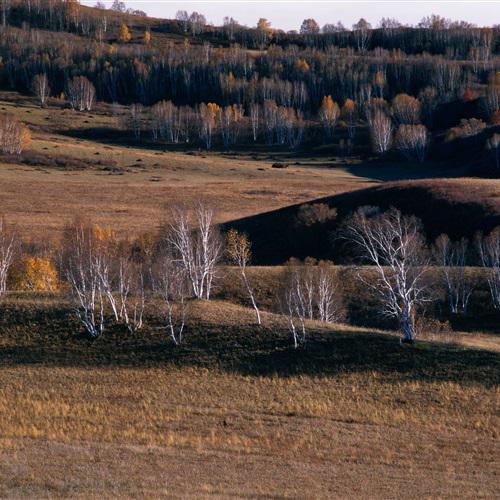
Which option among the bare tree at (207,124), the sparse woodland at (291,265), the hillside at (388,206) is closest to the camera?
the sparse woodland at (291,265)

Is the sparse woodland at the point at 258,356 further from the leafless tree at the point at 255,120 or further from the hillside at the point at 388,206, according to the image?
the leafless tree at the point at 255,120

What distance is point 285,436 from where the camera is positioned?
87.9ft

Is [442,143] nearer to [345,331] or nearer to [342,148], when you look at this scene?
[342,148]

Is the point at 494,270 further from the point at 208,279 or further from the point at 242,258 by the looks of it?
the point at 208,279

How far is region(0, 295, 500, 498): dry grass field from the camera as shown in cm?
2088

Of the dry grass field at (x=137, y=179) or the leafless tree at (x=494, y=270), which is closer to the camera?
the leafless tree at (x=494, y=270)

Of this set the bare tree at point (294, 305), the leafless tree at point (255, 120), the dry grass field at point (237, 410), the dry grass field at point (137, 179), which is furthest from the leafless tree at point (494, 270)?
the leafless tree at point (255, 120)

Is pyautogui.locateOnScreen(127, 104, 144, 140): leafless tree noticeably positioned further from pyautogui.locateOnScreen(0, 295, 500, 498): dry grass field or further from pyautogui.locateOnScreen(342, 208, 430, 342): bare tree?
pyautogui.locateOnScreen(0, 295, 500, 498): dry grass field

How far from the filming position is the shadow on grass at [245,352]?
36.6m

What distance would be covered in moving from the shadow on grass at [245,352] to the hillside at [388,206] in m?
31.4

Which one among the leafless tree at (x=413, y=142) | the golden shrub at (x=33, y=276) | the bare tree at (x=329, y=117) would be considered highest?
the bare tree at (x=329, y=117)

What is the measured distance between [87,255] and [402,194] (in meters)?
46.3

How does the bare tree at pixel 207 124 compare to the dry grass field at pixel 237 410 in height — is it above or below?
above

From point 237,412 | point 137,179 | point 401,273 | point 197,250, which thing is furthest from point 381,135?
point 237,412
